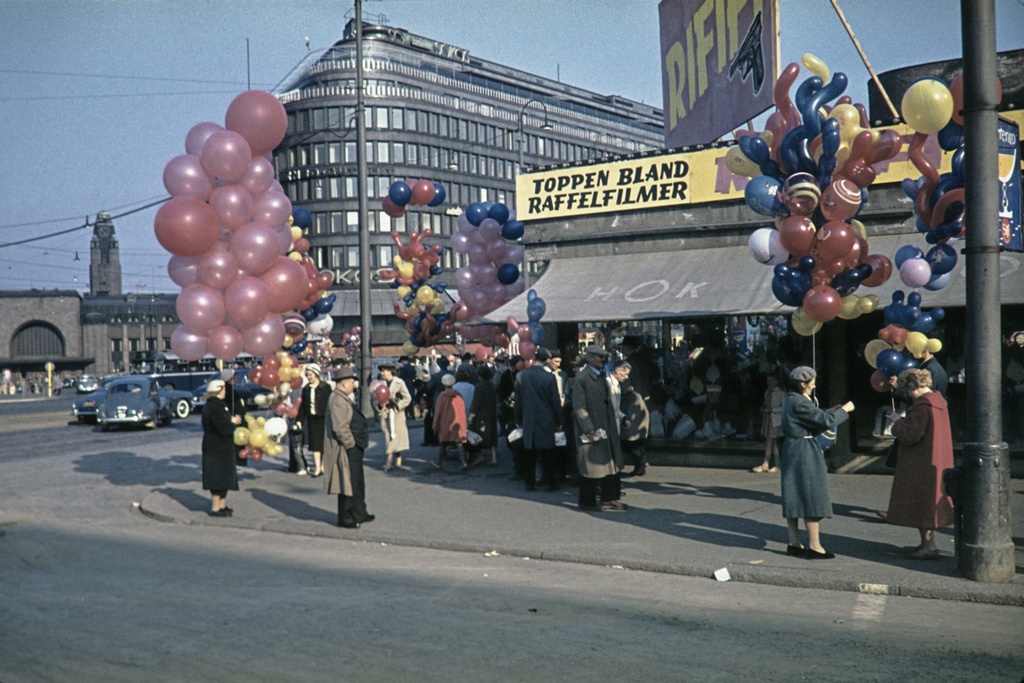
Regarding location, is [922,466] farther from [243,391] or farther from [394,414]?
[243,391]

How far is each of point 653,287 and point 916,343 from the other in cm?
496

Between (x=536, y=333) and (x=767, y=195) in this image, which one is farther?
(x=536, y=333)

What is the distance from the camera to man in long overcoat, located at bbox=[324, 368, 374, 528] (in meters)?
10.9

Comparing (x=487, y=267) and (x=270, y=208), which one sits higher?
(x=270, y=208)

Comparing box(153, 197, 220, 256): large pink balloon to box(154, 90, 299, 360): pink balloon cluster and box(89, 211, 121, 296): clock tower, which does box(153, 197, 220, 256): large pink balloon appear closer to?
box(154, 90, 299, 360): pink balloon cluster

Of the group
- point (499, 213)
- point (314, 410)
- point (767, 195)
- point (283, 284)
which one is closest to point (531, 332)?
point (499, 213)

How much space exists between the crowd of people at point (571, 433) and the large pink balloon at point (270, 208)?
83.9 inches

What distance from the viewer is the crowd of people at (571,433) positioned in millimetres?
8414

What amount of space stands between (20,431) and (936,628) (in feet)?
92.8

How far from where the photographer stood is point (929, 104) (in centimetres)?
912

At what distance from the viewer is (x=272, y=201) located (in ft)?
39.0

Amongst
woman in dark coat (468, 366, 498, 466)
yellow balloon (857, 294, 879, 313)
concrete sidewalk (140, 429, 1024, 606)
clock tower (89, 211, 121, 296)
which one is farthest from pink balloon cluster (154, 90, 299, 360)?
clock tower (89, 211, 121, 296)

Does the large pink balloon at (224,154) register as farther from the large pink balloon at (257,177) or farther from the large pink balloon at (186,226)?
the large pink balloon at (186,226)

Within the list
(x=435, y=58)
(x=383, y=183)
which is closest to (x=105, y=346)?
(x=383, y=183)
